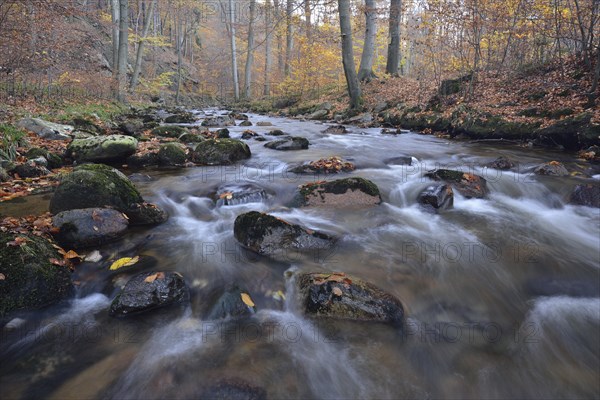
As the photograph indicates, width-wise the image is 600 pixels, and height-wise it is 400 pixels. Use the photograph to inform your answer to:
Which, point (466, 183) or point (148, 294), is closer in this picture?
point (148, 294)

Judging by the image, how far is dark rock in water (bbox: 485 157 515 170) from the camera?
7.30 m

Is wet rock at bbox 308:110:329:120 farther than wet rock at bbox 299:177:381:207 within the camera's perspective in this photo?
Yes

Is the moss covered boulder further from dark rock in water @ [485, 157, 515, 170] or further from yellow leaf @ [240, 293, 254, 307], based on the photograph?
dark rock in water @ [485, 157, 515, 170]

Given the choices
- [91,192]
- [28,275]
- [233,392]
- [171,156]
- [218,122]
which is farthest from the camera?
[218,122]

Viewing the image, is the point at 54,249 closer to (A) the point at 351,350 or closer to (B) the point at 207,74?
(A) the point at 351,350

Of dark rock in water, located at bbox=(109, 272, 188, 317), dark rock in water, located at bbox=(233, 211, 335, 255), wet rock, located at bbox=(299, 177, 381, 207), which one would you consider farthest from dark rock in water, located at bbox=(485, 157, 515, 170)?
dark rock in water, located at bbox=(109, 272, 188, 317)

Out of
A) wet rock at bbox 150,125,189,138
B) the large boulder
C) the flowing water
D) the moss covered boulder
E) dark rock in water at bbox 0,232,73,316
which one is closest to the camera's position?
the flowing water

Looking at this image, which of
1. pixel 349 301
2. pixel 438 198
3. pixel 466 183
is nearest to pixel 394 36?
pixel 466 183

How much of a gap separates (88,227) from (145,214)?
833 millimetres

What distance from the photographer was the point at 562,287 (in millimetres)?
3727

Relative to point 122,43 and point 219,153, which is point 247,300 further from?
point 122,43

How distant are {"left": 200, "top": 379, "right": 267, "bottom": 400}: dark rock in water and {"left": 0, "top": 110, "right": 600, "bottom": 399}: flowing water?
1.9 inches

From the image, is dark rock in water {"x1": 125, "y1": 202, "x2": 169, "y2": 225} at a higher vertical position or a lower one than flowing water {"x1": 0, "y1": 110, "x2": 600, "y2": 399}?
higher

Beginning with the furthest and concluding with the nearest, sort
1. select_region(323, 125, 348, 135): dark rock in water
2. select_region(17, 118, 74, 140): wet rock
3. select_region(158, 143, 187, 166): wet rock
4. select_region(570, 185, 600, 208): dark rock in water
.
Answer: select_region(323, 125, 348, 135): dark rock in water < select_region(17, 118, 74, 140): wet rock < select_region(158, 143, 187, 166): wet rock < select_region(570, 185, 600, 208): dark rock in water
